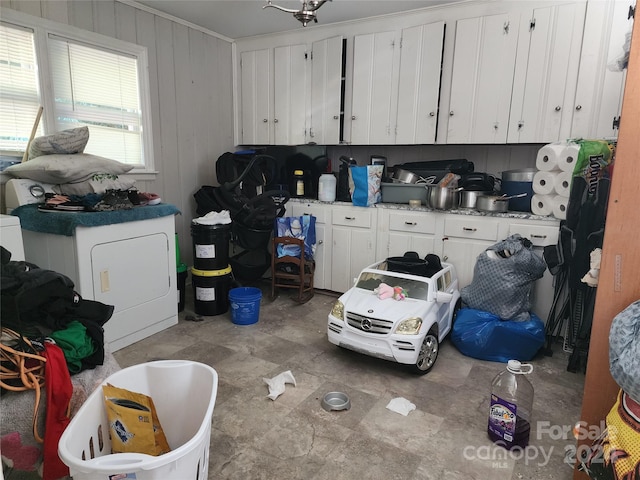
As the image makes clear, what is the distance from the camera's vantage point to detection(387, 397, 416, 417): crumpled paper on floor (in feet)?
6.80

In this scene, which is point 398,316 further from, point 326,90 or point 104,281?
point 326,90

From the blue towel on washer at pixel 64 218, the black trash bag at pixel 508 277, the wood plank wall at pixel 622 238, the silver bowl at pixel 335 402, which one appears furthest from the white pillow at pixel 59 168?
the wood plank wall at pixel 622 238

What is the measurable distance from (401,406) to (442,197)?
1651 mm

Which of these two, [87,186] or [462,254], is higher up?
[87,186]

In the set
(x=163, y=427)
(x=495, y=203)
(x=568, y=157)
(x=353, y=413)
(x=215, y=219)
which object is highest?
(x=568, y=157)

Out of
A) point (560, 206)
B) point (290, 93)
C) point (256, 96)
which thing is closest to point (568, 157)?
Answer: point (560, 206)

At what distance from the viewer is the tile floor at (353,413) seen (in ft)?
5.55

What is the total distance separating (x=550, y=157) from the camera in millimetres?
2707

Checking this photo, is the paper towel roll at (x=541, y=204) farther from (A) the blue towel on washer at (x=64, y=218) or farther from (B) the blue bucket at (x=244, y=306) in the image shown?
(A) the blue towel on washer at (x=64, y=218)

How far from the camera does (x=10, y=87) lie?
2686 millimetres

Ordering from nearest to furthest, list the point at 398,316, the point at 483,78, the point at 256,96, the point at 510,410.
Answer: the point at 510,410 → the point at 398,316 → the point at 483,78 → the point at 256,96

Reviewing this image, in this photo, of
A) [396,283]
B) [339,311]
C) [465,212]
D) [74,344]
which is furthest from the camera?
[465,212]

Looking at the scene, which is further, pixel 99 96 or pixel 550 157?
pixel 99 96

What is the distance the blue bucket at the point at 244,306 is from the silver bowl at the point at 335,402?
3.72 feet
